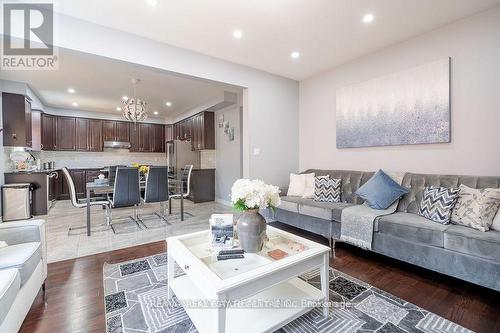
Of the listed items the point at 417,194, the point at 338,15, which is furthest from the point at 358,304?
the point at 338,15

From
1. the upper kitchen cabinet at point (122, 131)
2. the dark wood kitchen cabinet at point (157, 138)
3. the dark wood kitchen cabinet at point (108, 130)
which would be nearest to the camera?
the dark wood kitchen cabinet at point (108, 130)

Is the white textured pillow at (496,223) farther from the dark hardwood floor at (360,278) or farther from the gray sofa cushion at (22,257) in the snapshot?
the gray sofa cushion at (22,257)

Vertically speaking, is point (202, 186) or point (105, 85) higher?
point (105, 85)

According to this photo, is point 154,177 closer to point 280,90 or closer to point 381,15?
point 280,90

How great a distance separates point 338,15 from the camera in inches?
96.4

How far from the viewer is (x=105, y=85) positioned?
181 inches

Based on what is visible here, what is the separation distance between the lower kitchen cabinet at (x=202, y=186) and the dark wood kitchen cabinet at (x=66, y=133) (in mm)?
3750

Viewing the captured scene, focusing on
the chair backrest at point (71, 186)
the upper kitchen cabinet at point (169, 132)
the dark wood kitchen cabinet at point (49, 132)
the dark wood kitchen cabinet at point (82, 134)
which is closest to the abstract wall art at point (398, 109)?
the chair backrest at point (71, 186)

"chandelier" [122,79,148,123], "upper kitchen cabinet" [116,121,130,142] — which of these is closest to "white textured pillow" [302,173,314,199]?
"chandelier" [122,79,148,123]

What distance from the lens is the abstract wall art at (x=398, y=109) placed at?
268cm

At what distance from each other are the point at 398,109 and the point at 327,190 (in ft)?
4.63

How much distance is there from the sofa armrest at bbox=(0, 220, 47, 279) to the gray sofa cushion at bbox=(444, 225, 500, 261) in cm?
343

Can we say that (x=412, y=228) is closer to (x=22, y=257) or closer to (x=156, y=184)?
(x=22, y=257)

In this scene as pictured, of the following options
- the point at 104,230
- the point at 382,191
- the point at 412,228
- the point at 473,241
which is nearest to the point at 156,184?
the point at 104,230
